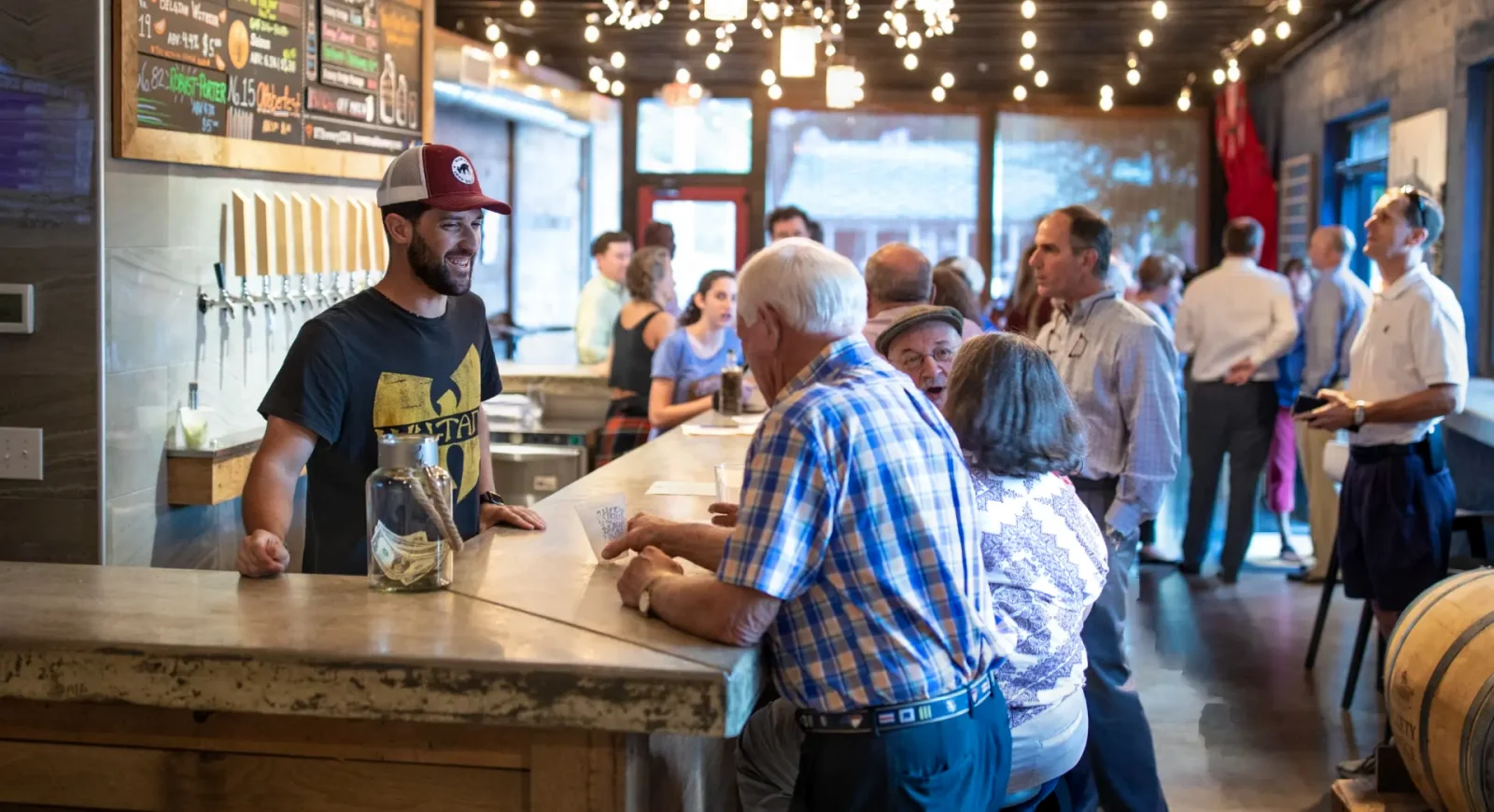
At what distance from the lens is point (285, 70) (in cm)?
505

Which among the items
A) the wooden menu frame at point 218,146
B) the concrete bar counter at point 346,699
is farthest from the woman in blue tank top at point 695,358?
the concrete bar counter at point 346,699

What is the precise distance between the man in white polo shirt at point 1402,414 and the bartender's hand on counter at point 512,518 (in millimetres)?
2919

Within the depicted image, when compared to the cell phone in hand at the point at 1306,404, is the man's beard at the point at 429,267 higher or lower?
higher

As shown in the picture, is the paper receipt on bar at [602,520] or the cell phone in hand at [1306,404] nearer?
the paper receipt on bar at [602,520]

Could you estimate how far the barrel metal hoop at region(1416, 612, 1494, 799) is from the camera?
354cm

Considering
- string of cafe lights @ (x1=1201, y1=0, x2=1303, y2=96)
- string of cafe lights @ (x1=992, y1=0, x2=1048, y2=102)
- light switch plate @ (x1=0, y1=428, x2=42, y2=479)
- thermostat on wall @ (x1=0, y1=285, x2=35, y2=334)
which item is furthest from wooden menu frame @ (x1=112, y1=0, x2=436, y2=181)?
string of cafe lights @ (x1=1201, y1=0, x2=1303, y2=96)

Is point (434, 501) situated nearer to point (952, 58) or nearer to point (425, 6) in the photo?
point (425, 6)

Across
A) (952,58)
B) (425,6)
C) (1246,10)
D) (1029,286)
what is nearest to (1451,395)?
(1029,286)

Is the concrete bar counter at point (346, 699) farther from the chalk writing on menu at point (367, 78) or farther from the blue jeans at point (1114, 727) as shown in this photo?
the chalk writing on menu at point (367, 78)

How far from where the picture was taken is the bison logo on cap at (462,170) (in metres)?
3.00

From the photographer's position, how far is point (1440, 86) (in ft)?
25.8

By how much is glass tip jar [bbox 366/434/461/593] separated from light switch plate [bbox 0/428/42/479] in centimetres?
209

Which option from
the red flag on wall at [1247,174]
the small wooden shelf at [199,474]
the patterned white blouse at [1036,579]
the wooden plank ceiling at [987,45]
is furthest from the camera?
the red flag on wall at [1247,174]

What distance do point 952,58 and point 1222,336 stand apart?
19.6 ft
